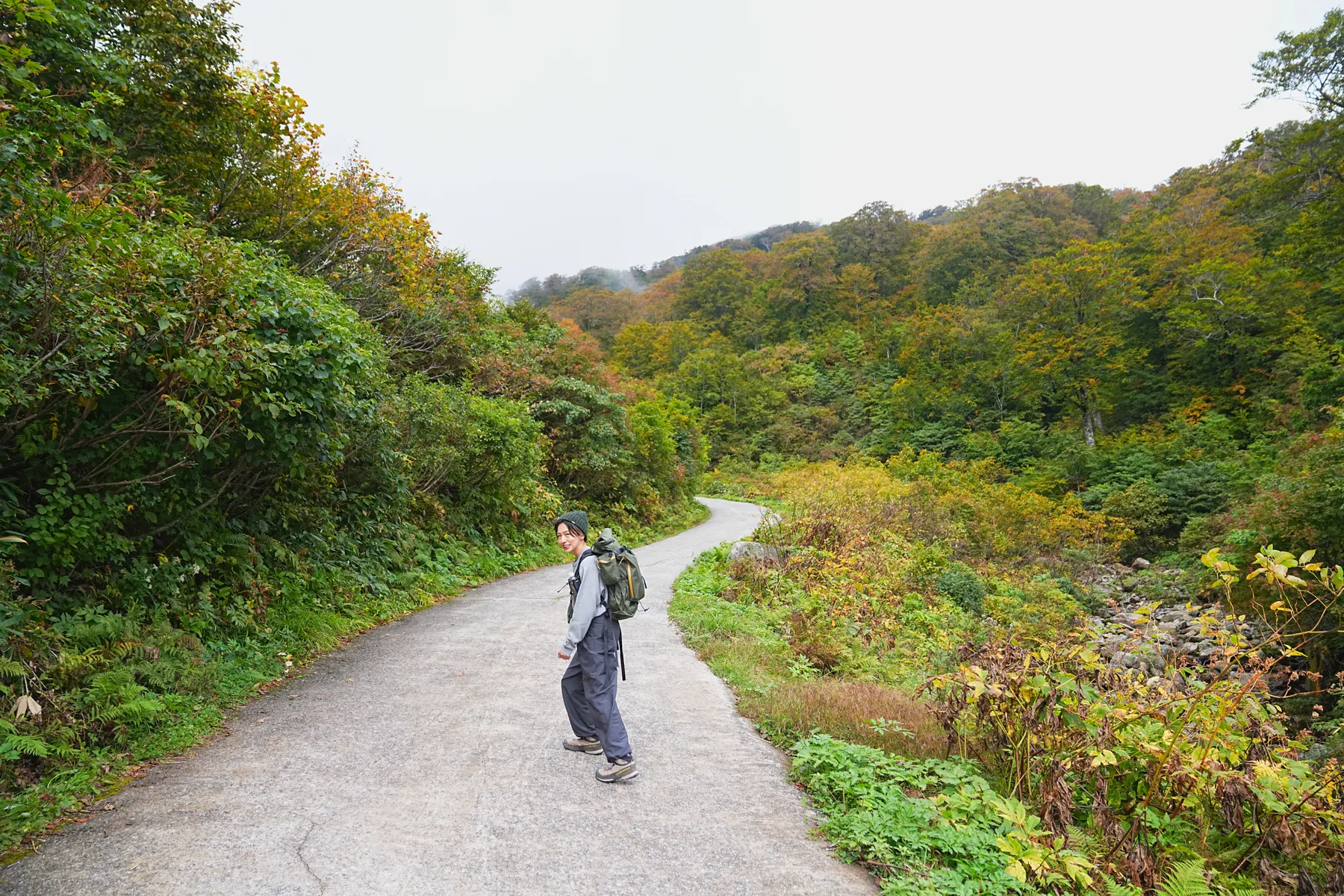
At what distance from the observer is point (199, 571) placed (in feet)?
20.1

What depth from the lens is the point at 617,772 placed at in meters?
4.14

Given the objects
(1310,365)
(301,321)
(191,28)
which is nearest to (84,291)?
(301,321)

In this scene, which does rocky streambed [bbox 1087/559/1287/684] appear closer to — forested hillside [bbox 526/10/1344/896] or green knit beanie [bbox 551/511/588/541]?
forested hillside [bbox 526/10/1344/896]

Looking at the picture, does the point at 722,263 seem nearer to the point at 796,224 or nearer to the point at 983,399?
the point at 983,399

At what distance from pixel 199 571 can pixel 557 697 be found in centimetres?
374

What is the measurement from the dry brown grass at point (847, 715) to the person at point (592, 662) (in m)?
1.51

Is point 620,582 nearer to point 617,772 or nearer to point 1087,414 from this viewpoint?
point 617,772

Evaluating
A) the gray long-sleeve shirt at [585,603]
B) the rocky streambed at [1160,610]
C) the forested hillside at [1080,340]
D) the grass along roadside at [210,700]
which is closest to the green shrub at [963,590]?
the rocky streambed at [1160,610]

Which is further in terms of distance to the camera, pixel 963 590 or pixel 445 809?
pixel 963 590

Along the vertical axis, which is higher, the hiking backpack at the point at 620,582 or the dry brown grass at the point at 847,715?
the hiking backpack at the point at 620,582

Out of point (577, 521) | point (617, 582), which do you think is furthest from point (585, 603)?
point (577, 521)

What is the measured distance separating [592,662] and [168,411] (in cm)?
381

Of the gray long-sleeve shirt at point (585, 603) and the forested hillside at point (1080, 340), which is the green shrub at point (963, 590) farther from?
the gray long-sleeve shirt at point (585, 603)

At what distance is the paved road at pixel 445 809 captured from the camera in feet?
9.92
